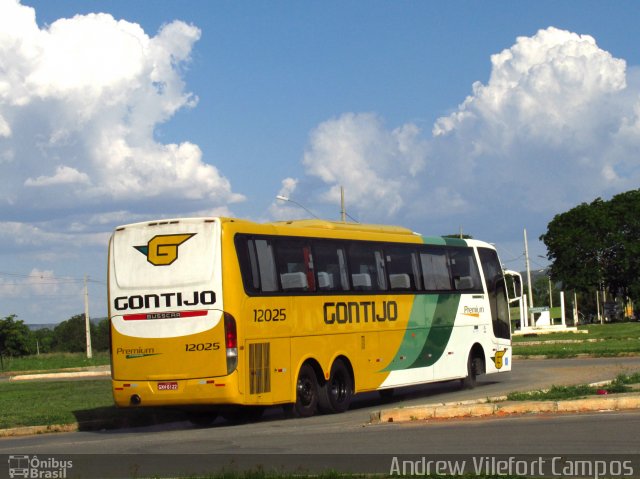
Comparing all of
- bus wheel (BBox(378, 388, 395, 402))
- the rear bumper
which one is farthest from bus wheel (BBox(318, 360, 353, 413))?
bus wheel (BBox(378, 388, 395, 402))

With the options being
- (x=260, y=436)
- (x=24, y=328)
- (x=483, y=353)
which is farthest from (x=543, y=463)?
(x=24, y=328)

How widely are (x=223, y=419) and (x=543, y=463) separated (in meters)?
12.0

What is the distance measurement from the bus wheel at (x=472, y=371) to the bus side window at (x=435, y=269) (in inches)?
85.3

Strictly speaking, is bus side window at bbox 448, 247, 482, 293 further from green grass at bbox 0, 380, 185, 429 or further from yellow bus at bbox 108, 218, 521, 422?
green grass at bbox 0, 380, 185, 429

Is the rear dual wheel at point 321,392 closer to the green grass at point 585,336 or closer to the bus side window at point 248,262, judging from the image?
the bus side window at point 248,262

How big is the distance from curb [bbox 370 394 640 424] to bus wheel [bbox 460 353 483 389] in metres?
9.52

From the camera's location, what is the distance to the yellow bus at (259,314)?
19.0 metres

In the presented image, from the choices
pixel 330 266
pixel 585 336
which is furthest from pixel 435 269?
pixel 585 336

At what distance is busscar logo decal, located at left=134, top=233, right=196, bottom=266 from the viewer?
63.4ft

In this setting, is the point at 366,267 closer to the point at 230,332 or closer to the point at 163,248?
Result: the point at 230,332

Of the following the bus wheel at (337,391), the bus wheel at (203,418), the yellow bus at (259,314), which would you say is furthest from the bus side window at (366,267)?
the bus wheel at (203,418)

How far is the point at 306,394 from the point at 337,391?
1.14m

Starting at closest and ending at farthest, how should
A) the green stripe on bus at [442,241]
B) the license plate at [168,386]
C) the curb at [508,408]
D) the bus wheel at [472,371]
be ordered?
1. the curb at [508,408]
2. the license plate at [168,386]
3. the green stripe on bus at [442,241]
4. the bus wheel at [472,371]

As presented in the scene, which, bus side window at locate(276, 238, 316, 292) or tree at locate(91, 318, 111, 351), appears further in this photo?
tree at locate(91, 318, 111, 351)
